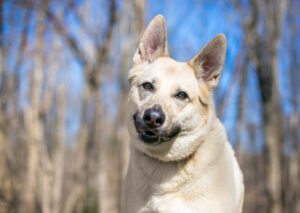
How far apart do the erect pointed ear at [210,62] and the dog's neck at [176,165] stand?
0.53 metres

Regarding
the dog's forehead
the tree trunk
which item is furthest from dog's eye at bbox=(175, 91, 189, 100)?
the tree trunk

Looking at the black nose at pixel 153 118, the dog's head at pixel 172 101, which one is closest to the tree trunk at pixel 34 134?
the dog's head at pixel 172 101

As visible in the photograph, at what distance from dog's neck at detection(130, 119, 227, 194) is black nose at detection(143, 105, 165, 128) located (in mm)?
442

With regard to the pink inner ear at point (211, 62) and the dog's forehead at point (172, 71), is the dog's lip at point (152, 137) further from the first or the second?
the pink inner ear at point (211, 62)

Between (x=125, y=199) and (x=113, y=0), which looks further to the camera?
(x=113, y=0)

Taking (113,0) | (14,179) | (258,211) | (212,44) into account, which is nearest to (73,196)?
(14,179)

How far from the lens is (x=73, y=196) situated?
31.9 feet

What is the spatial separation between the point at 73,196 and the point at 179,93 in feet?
25.8

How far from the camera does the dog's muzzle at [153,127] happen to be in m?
2.61

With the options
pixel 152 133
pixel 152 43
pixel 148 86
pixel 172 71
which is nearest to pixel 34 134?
pixel 152 43

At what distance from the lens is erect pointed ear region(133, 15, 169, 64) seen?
126 inches

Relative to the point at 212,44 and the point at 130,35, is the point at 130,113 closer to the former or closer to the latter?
the point at 212,44

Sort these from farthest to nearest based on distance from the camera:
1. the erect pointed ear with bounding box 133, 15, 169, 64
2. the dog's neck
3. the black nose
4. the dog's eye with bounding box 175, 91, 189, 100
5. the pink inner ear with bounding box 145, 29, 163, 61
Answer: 1. the pink inner ear with bounding box 145, 29, 163, 61
2. the erect pointed ear with bounding box 133, 15, 169, 64
3. the dog's eye with bounding box 175, 91, 189, 100
4. the dog's neck
5. the black nose

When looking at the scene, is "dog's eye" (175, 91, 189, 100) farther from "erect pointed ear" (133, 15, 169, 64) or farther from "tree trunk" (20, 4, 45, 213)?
"tree trunk" (20, 4, 45, 213)
